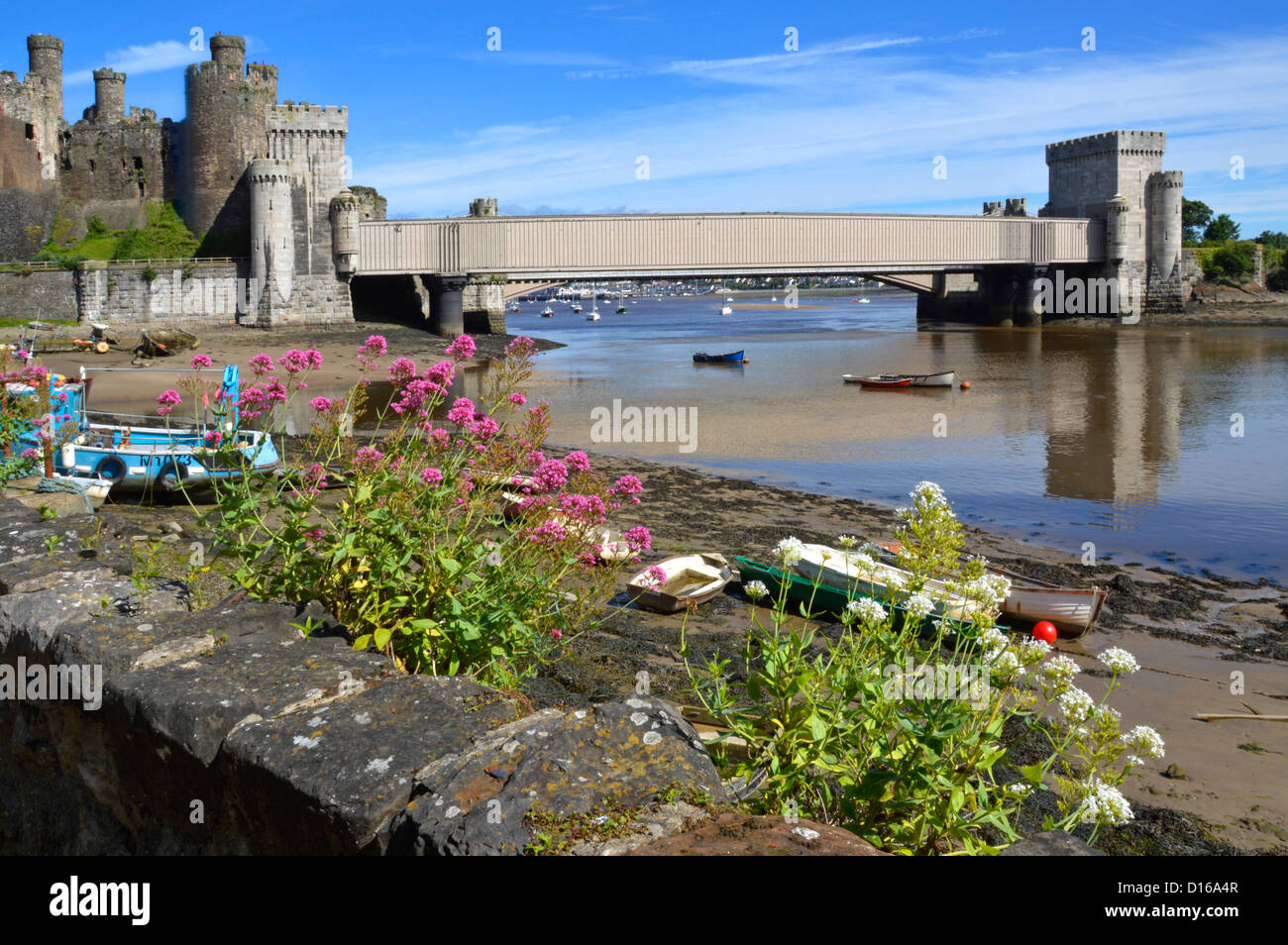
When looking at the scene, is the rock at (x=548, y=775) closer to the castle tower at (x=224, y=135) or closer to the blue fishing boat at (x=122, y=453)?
the blue fishing boat at (x=122, y=453)

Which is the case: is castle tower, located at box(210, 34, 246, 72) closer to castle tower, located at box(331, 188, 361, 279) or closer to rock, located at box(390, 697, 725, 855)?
castle tower, located at box(331, 188, 361, 279)

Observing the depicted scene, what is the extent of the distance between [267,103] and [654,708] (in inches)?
2019

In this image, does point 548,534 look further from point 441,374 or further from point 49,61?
point 49,61

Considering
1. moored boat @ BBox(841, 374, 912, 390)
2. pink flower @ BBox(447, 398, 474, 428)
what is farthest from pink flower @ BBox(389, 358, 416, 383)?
moored boat @ BBox(841, 374, 912, 390)

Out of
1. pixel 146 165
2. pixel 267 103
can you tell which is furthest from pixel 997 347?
pixel 146 165

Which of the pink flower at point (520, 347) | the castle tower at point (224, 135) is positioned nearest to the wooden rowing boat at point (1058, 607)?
the pink flower at point (520, 347)

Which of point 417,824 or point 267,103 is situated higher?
point 267,103

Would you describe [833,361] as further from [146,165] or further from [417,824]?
[417,824]

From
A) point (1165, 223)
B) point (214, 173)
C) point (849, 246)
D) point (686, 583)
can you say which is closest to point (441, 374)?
point (686, 583)

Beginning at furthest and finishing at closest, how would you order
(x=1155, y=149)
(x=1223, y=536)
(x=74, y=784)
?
(x=1155, y=149), (x=1223, y=536), (x=74, y=784)

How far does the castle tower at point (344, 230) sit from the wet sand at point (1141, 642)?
1302 inches

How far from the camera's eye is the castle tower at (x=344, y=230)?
48500mm

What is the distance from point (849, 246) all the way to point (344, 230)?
2759 cm

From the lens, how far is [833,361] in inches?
1937
